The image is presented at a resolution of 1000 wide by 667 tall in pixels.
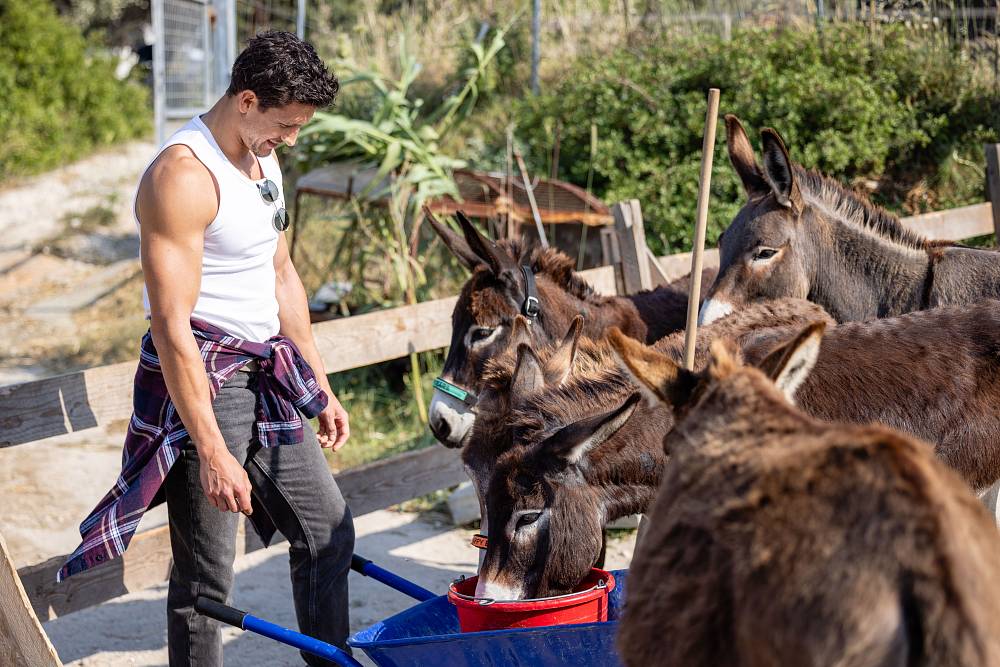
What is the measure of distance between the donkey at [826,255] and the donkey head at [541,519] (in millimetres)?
1581

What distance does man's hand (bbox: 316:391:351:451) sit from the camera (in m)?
3.23

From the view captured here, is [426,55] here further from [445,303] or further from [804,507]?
[804,507]

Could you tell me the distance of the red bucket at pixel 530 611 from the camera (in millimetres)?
2402

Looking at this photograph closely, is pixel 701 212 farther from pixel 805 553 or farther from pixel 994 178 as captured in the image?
pixel 994 178

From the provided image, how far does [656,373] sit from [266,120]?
1.47 m

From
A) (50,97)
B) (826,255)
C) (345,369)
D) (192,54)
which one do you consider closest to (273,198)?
(345,369)

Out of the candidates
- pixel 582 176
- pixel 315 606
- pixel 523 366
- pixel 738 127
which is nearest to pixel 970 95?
pixel 582 176

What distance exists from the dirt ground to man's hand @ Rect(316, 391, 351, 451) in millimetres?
1274

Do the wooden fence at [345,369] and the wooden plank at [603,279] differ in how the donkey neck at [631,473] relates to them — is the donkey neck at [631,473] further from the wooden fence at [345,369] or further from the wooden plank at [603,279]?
the wooden plank at [603,279]

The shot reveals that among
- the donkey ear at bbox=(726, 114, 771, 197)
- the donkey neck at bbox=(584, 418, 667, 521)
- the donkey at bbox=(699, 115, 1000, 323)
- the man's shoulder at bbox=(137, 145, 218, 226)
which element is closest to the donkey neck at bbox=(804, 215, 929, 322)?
the donkey at bbox=(699, 115, 1000, 323)

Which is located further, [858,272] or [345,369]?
[345,369]

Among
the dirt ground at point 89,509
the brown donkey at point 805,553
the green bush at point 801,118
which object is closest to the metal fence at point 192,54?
the dirt ground at point 89,509

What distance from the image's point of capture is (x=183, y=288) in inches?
100

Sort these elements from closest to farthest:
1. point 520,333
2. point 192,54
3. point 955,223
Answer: point 520,333 < point 955,223 < point 192,54
